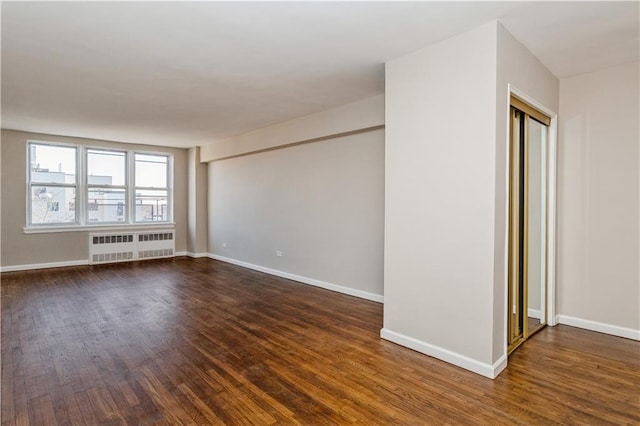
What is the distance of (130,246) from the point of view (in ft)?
24.7

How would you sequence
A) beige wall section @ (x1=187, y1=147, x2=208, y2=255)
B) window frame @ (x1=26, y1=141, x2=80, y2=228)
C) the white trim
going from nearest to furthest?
1. the white trim
2. window frame @ (x1=26, y1=141, x2=80, y2=228)
3. beige wall section @ (x1=187, y1=147, x2=208, y2=255)

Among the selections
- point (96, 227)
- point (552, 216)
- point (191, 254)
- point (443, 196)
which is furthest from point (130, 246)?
point (552, 216)

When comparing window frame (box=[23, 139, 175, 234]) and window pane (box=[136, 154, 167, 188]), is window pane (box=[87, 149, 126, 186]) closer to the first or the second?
window frame (box=[23, 139, 175, 234])

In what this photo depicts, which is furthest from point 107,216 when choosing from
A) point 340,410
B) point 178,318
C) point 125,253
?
point 340,410

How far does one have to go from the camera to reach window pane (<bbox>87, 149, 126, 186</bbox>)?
283 inches

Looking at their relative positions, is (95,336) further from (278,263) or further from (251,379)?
(278,263)

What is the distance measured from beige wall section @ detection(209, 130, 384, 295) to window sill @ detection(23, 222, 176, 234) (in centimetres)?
168

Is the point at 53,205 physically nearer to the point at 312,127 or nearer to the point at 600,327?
the point at 312,127

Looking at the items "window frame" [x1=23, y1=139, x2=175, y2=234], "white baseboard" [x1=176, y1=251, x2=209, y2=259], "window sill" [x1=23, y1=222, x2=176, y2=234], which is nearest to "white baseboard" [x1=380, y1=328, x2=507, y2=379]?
"white baseboard" [x1=176, y1=251, x2=209, y2=259]

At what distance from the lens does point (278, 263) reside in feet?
20.5

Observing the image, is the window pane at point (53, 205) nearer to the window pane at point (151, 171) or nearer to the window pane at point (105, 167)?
the window pane at point (105, 167)

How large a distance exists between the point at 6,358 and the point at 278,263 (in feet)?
12.7

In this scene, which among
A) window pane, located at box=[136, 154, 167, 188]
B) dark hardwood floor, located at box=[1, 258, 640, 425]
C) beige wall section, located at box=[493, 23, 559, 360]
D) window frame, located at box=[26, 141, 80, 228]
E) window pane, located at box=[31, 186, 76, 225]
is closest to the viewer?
dark hardwood floor, located at box=[1, 258, 640, 425]

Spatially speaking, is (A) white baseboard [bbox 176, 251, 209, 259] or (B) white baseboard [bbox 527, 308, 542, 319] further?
(A) white baseboard [bbox 176, 251, 209, 259]
